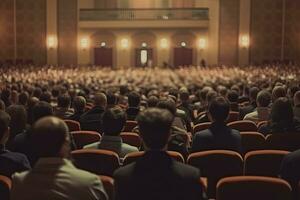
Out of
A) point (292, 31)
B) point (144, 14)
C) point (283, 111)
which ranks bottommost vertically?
point (283, 111)

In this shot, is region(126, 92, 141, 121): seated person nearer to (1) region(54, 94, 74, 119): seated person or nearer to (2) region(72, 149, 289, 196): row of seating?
(1) region(54, 94, 74, 119): seated person

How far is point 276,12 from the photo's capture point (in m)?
29.5

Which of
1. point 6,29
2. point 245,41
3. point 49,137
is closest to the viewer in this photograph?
point 49,137

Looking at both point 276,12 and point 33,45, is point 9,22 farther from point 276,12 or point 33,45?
point 276,12

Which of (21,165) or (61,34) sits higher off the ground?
(61,34)

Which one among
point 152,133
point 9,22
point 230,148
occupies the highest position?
point 9,22

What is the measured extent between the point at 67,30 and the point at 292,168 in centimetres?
2836

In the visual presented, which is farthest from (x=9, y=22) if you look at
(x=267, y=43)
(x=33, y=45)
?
(x=267, y=43)

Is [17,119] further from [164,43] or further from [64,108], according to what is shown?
[164,43]

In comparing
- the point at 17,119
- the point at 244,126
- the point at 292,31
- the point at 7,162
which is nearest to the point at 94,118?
the point at 17,119

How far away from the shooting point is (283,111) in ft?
19.1

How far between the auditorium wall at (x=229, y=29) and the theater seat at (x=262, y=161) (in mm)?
25959

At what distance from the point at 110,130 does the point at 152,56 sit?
28.9 metres

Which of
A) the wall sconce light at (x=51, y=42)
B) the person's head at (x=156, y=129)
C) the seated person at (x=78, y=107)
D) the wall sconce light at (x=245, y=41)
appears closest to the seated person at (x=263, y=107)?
the seated person at (x=78, y=107)
